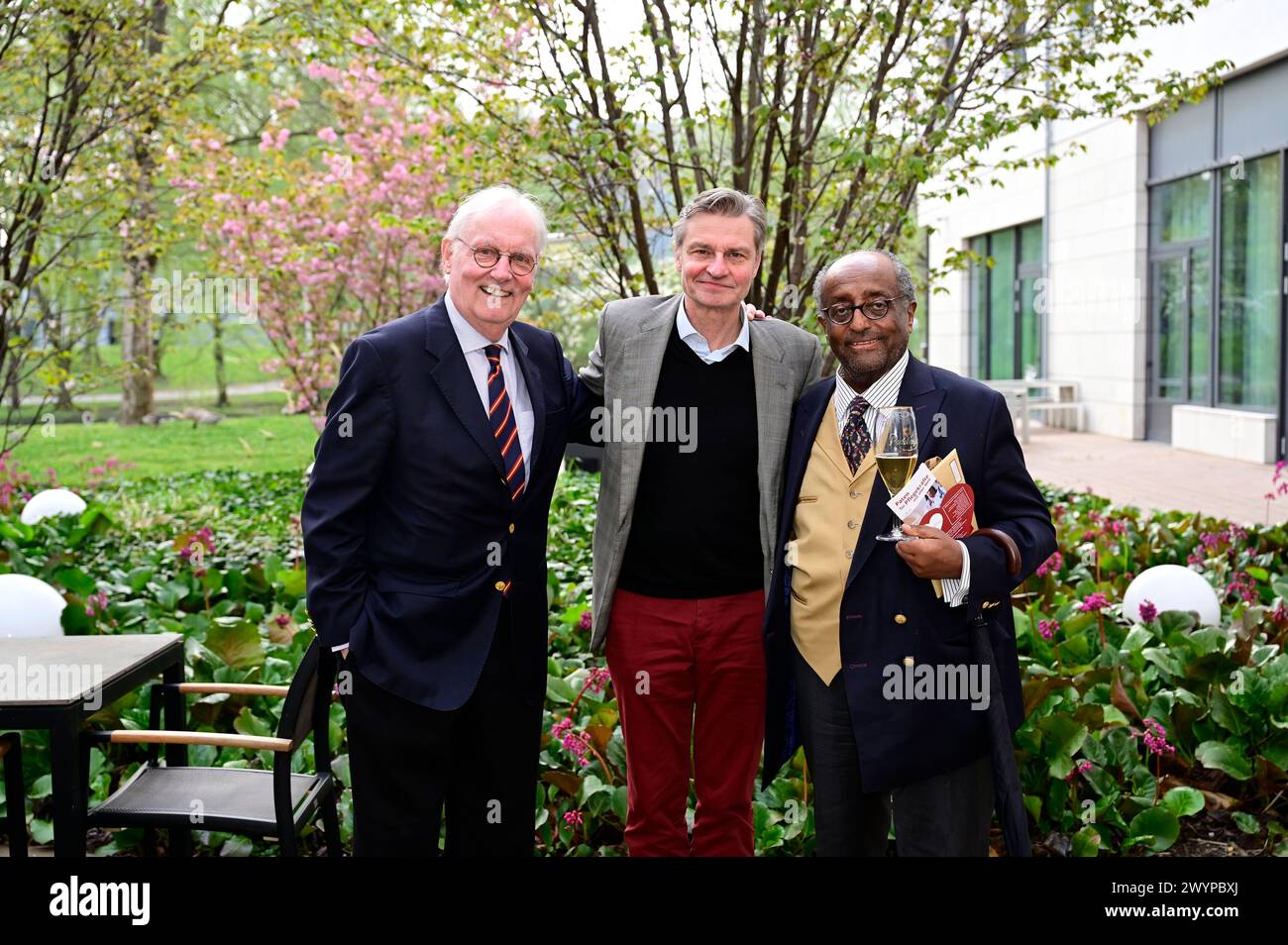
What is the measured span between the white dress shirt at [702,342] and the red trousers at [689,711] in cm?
68

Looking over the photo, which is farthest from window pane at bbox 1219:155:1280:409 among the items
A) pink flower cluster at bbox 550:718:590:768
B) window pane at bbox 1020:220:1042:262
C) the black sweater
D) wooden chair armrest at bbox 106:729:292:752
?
wooden chair armrest at bbox 106:729:292:752

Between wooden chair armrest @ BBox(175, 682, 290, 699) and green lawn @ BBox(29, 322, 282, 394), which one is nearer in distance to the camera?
wooden chair armrest @ BBox(175, 682, 290, 699)

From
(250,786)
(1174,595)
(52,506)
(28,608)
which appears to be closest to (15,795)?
(250,786)

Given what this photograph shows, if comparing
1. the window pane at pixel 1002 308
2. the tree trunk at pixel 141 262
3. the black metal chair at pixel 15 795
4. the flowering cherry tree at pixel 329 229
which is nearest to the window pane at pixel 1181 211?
the window pane at pixel 1002 308

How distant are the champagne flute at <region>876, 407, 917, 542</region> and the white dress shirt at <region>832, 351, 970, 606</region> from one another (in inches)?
5.1

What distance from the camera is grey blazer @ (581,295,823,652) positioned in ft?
10.3

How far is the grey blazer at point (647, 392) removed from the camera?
10.3ft

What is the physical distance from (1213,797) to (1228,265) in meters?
13.6

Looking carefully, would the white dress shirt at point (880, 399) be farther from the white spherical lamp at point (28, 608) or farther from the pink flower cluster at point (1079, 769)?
the white spherical lamp at point (28, 608)

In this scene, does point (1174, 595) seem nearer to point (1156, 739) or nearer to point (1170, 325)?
point (1156, 739)

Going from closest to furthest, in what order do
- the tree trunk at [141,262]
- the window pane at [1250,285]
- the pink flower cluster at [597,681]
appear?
1. the pink flower cluster at [597,681]
2. the tree trunk at [141,262]
3. the window pane at [1250,285]

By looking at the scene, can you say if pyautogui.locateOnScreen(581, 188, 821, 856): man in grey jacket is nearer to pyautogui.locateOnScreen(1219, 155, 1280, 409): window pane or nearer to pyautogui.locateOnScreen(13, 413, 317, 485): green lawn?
pyautogui.locateOnScreen(1219, 155, 1280, 409): window pane

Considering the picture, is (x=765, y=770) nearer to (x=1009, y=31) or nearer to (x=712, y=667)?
(x=712, y=667)
